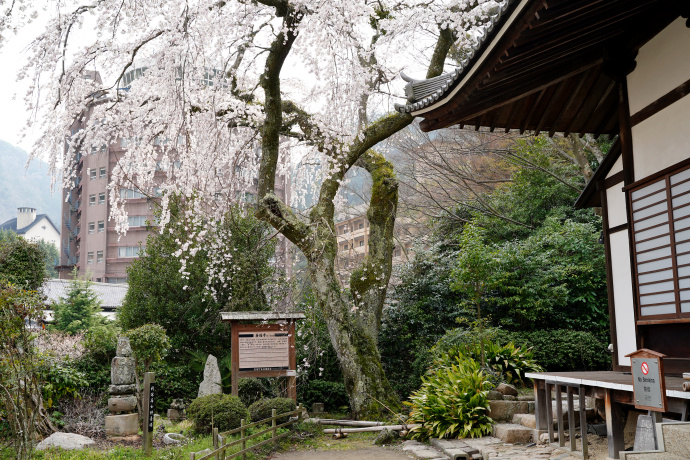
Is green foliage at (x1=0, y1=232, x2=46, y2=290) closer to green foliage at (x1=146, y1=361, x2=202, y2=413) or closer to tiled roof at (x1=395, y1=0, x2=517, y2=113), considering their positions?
green foliage at (x1=146, y1=361, x2=202, y2=413)

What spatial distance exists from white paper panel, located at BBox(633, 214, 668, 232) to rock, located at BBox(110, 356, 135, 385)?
7322 mm

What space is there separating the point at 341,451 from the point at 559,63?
5525 mm

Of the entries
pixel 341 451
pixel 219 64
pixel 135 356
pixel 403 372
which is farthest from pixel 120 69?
pixel 403 372

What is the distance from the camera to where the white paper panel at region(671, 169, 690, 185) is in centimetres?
434

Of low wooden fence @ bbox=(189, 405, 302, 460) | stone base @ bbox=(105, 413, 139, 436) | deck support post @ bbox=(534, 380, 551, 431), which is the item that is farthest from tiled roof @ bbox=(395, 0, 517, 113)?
stone base @ bbox=(105, 413, 139, 436)

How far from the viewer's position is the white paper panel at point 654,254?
458 centimetres

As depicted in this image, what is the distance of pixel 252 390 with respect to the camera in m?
11.0

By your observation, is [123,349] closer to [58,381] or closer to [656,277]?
[58,381]

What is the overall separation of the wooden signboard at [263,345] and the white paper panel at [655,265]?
6093 millimetres

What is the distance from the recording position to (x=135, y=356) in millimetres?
8609

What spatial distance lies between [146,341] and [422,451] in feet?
15.0

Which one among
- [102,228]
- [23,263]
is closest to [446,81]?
[23,263]

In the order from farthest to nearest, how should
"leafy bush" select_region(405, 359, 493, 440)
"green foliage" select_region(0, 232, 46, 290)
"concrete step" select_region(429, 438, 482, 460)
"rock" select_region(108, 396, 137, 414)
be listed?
"green foliage" select_region(0, 232, 46, 290)
"rock" select_region(108, 396, 137, 414)
"leafy bush" select_region(405, 359, 493, 440)
"concrete step" select_region(429, 438, 482, 460)

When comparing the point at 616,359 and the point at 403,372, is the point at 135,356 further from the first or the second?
the point at 616,359
